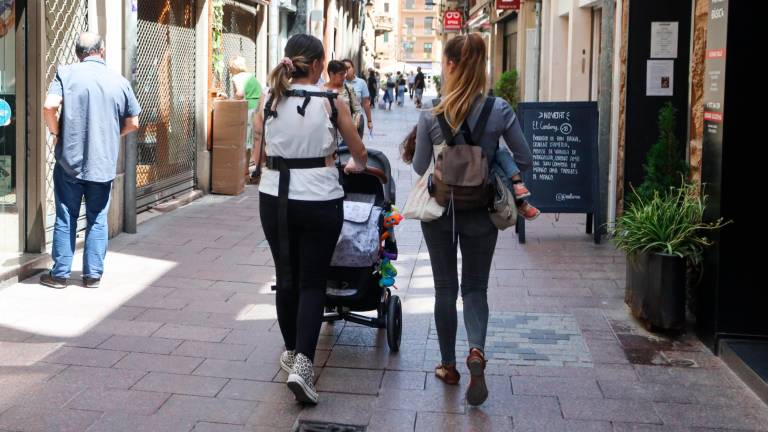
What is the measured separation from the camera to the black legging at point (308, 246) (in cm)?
A: 515

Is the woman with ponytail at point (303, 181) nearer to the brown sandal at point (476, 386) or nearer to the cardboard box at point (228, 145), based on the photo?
the brown sandal at point (476, 386)

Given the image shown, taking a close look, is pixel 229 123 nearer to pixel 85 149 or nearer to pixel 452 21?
pixel 85 149

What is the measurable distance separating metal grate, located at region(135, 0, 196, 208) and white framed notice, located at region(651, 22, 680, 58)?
506cm

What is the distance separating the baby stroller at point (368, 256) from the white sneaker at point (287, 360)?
39 centimetres

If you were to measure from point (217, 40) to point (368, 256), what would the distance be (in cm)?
911

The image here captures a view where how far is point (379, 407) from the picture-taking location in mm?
5125

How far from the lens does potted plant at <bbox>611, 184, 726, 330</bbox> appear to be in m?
6.40

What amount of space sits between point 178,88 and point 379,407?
27.7 feet

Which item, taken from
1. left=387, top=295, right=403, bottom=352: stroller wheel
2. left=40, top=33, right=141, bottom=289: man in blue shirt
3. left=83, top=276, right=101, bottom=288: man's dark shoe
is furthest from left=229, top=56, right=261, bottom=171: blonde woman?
left=387, top=295, right=403, bottom=352: stroller wheel

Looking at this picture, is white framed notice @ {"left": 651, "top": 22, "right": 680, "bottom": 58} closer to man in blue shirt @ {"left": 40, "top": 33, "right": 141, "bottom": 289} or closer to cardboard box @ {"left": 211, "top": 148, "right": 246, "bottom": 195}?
man in blue shirt @ {"left": 40, "top": 33, "right": 141, "bottom": 289}

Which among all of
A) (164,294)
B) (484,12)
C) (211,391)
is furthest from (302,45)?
(484,12)

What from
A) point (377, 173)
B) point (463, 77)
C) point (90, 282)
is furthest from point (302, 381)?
point (90, 282)

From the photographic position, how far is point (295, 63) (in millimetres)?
5215

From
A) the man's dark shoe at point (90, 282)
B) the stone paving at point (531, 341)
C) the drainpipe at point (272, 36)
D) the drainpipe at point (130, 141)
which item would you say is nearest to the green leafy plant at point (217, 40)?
the drainpipe at point (272, 36)
